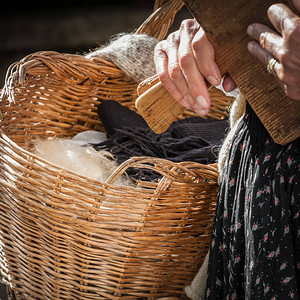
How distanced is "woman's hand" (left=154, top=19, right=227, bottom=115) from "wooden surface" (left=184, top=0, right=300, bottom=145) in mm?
16

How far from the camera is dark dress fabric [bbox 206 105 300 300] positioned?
1.95 ft

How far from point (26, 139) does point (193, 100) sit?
27.2 inches

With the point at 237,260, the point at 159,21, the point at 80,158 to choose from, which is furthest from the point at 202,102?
the point at 159,21

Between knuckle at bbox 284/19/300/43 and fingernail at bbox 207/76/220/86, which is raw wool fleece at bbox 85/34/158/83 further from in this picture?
knuckle at bbox 284/19/300/43

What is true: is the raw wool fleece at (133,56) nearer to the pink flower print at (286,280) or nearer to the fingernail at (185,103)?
the fingernail at (185,103)

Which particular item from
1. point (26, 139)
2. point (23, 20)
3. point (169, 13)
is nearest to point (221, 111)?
point (169, 13)

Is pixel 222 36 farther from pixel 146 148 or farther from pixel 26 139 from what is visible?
pixel 26 139

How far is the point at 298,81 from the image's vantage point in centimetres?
49

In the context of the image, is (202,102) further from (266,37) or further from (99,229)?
(99,229)

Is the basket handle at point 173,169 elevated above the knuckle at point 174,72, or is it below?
below

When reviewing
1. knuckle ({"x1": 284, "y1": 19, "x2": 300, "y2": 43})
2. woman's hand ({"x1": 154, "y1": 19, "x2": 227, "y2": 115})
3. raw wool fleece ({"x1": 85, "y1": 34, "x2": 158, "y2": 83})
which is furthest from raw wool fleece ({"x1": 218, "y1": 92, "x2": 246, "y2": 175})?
raw wool fleece ({"x1": 85, "y1": 34, "x2": 158, "y2": 83})

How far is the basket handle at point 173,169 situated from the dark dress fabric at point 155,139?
0.23 metres

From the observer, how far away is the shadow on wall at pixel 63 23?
12.7 ft

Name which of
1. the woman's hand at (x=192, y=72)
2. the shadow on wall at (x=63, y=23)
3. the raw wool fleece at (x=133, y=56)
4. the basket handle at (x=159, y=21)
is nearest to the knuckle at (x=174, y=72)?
the woman's hand at (x=192, y=72)
